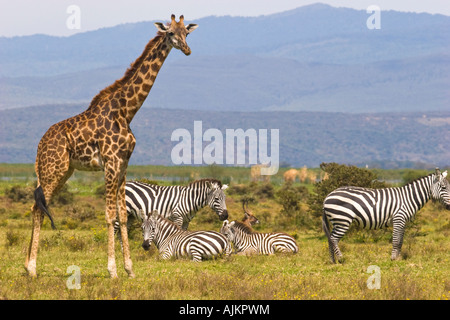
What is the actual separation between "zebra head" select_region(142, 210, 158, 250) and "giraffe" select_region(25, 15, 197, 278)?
303 centimetres

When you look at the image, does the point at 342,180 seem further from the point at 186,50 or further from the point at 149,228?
the point at 186,50

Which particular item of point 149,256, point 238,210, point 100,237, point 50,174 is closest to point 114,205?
point 50,174

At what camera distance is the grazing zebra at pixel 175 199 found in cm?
1906

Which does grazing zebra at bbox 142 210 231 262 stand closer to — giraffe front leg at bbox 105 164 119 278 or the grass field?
the grass field

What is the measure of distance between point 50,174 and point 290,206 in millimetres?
20756

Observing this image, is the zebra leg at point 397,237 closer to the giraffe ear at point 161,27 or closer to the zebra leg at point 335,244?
the zebra leg at point 335,244

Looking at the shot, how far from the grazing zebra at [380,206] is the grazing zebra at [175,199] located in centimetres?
281

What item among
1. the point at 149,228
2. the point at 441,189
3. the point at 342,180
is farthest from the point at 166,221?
the point at 342,180

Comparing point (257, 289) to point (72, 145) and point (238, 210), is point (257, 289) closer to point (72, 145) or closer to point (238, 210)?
point (72, 145)

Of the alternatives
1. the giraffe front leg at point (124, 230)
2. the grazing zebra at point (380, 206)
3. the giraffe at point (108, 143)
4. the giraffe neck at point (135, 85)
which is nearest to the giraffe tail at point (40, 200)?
the giraffe at point (108, 143)

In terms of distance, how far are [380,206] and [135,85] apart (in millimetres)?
6603

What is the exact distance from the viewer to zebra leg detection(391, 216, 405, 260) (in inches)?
703

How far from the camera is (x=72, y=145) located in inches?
552

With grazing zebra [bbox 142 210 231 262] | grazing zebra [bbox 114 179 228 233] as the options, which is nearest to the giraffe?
grazing zebra [bbox 142 210 231 262]
